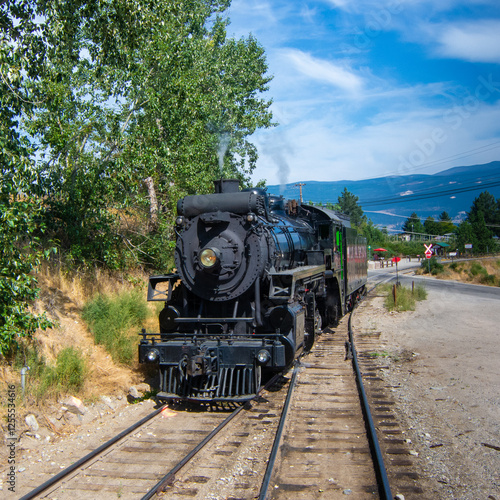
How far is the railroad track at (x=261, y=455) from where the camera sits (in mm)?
4582

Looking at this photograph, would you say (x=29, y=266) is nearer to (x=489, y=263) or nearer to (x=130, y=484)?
(x=130, y=484)

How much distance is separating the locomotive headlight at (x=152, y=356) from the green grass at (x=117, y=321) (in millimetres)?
2053

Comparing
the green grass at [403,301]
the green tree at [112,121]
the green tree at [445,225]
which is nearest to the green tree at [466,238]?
the green grass at [403,301]

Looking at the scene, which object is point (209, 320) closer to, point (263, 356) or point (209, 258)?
point (209, 258)

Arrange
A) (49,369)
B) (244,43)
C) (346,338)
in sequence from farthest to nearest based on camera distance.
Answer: (244,43)
(346,338)
(49,369)

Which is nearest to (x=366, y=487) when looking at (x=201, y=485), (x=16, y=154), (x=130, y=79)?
(x=201, y=485)

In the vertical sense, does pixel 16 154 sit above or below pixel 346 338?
above

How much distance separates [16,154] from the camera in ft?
22.5

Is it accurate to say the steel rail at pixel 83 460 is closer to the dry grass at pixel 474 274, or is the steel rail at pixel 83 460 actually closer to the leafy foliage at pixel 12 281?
the leafy foliage at pixel 12 281

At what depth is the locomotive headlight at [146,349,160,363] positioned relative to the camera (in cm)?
709

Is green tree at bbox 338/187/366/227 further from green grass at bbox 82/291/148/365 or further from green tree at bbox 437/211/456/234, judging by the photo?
green grass at bbox 82/291/148/365

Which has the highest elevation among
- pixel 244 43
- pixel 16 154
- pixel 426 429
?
pixel 244 43

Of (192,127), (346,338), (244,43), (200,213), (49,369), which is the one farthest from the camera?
(244,43)

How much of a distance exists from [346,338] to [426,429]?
6443 millimetres
